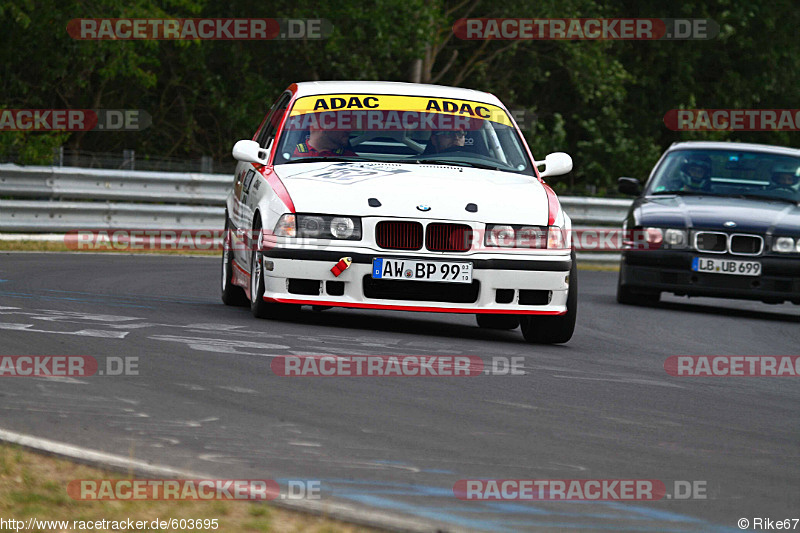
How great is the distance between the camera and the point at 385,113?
32.6ft

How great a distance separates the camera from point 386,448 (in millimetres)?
5160

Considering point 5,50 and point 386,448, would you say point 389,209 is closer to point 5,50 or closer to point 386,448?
point 386,448

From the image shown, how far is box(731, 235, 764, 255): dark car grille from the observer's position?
1270 centimetres

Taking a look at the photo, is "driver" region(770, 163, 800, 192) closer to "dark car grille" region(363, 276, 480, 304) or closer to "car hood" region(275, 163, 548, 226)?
"car hood" region(275, 163, 548, 226)

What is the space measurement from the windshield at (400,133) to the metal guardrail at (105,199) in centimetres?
869

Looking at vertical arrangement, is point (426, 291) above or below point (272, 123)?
below

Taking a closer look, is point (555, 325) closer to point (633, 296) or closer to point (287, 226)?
point (287, 226)

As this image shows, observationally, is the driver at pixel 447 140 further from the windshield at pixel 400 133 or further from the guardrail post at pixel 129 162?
the guardrail post at pixel 129 162

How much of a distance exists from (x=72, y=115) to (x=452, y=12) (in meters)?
9.22

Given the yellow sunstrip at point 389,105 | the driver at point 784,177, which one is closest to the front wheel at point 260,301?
the yellow sunstrip at point 389,105

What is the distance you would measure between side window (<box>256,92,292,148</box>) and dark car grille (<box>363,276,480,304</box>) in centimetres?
198

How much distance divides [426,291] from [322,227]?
2.39ft

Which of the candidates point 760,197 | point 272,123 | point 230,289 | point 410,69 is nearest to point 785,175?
point 760,197

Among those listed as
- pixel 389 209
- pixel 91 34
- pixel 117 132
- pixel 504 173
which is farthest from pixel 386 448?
pixel 117 132
